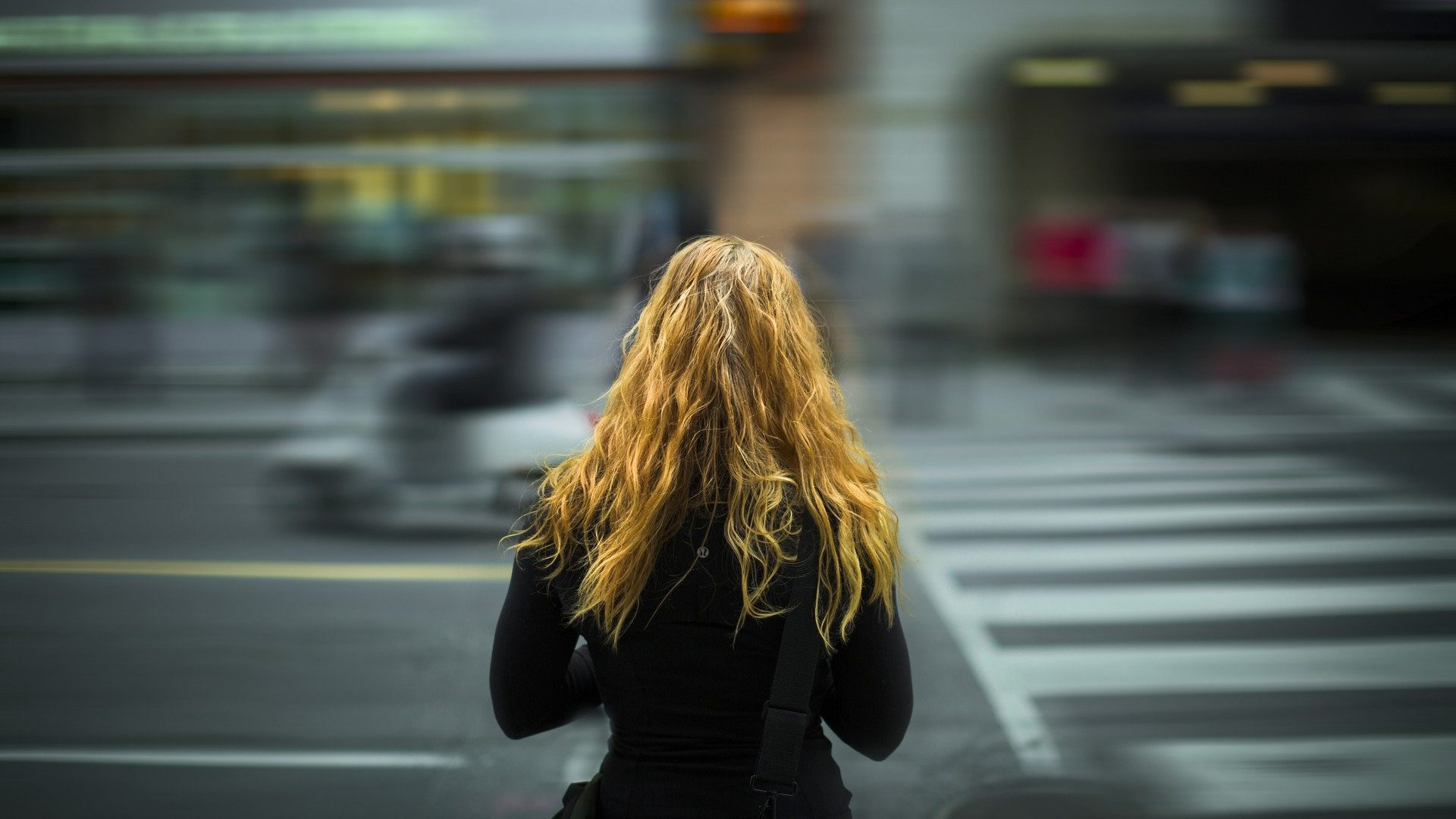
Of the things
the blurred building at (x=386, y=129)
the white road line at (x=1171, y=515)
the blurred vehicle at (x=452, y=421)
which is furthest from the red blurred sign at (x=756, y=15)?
the white road line at (x=1171, y=515)

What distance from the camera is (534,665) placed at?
5.58 ft

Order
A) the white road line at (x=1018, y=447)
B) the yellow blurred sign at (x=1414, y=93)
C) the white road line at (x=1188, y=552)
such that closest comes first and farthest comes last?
1. the yellow blurred sign at (x=1414, y=93)
2. the white road line at (x=1188, y=552)
3. the white road line at (x=1018, y=447)

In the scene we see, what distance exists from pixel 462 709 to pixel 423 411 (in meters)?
2.77

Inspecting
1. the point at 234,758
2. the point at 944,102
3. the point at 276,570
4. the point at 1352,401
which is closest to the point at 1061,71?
the point at 944,102

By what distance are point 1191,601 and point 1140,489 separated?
2.44 m

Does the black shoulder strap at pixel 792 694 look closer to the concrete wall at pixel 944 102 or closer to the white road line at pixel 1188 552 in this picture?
the concrete wall at pixel 944 102

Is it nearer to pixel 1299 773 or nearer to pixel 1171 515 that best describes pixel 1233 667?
pixel 1299 773

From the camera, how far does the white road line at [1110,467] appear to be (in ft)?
27.8

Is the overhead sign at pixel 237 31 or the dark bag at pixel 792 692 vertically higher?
the overhead sign at pixel 237 31

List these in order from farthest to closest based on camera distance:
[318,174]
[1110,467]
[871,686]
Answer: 1. [1110,467]
2. [318,174]
3. [871,686]

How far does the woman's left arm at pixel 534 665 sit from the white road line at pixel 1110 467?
6.82 meters

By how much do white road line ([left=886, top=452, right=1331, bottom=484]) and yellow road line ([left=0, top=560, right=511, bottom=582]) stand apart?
12.0 ft

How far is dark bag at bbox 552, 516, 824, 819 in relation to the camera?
1.54m

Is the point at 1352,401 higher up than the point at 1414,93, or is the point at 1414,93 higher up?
the point at 1414,93
